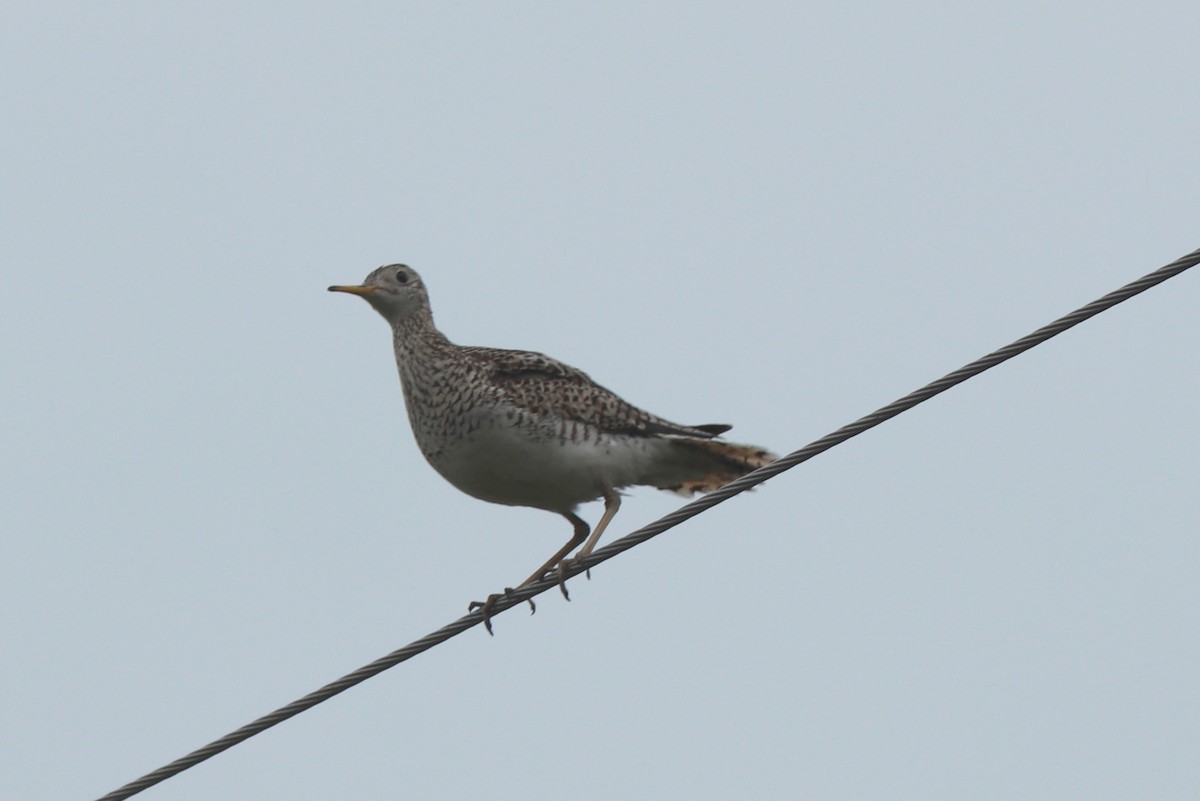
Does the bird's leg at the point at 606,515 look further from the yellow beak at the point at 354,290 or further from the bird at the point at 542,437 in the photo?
the yellow beak at the point at 354,290

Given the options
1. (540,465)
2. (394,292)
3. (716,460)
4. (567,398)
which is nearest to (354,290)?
(394,292)

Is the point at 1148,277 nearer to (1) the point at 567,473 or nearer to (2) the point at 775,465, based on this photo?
(2) the point at 775,465

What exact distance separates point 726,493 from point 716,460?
10.5ft

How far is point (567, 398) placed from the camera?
11750 millimetres

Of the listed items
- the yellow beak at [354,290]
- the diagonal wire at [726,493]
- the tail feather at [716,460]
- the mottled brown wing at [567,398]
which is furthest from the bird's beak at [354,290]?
the diagonal wire at [726,493]

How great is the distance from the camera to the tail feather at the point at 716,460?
38.0 ft

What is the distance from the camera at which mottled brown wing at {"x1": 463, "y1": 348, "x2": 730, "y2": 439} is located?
11.6 metres

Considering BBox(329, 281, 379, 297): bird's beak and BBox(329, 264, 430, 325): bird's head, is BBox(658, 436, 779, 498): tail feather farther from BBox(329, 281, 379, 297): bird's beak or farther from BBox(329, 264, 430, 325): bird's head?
BBox(329, 281, 379, 297): bird's beak

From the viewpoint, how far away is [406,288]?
12.9m

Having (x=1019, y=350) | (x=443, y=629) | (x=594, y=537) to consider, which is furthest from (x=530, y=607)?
(x=1019, y=350)

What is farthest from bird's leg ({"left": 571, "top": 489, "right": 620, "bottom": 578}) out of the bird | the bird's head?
the bird's head

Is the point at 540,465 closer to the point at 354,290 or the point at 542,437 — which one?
the point at 542,437

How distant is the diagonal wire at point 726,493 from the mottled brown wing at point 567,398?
259 centimetres

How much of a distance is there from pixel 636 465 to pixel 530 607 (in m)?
1.16
